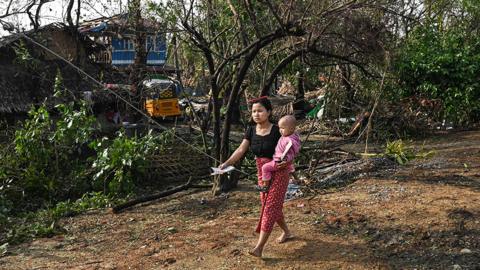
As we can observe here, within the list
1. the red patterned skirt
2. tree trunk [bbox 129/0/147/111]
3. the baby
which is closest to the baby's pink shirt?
the baby

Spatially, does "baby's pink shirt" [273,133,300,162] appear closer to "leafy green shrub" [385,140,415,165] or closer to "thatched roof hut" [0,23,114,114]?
"leafy green shrub" [385,140,415,165]

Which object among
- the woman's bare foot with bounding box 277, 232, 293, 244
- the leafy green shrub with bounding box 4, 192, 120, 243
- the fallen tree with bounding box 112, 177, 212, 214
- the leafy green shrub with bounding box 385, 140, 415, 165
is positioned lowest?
the leafy green shrub with bounding box 4, 192, 120, 243

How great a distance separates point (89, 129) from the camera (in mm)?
8625

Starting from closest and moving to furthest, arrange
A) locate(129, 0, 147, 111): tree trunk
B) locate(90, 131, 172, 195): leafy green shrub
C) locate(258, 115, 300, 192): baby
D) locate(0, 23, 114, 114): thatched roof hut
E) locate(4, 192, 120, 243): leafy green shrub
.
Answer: locate(258, 115, 300, 192): baby, locate(4, 192, 120, 243): leafy green shrub, locate(90, 131, 172, 195): leafy green shrub, locate(129, 0, 147, 111): tree trunk, locate(0, 23, 114, 114): thatched roof hut

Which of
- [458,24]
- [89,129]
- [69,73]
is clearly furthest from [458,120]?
[69,73]

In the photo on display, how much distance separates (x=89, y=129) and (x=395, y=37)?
5093mm

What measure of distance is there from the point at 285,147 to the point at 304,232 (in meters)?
1.21

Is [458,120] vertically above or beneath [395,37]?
beneath

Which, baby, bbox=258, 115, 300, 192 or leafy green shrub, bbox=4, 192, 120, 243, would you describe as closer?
baby, bbox=258, 115, 300, 192

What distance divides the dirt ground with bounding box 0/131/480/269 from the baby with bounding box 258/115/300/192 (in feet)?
2.55

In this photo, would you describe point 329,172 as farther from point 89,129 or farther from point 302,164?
point 89,129

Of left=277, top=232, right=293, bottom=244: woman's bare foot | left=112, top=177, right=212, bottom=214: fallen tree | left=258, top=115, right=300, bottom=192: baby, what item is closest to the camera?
left=258, top=115, right=300, bottom=192: baby

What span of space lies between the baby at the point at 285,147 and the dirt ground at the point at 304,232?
30.6 inches

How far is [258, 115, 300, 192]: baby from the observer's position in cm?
446
